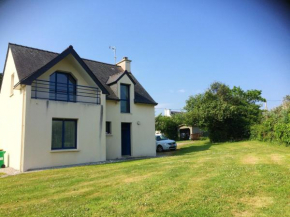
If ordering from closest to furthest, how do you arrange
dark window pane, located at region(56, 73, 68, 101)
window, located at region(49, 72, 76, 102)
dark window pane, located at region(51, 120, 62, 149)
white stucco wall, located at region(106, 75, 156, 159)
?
dark window pane, located at region(51, 120, 62, 149), window, located at region(49, 72, 76, 102), dark window pane, located at region(56, 73, 68, 101), white stucco wall, located at region(106, 75, 156, 159)

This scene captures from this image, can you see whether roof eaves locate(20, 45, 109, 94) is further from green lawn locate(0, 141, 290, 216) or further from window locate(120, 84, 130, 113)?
green lawn locate(0, 141, 290, 216)

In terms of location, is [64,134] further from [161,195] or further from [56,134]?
[161,195]

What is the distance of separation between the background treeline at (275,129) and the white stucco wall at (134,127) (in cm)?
1064

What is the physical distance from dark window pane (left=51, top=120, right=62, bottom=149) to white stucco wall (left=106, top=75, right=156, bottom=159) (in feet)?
11.8

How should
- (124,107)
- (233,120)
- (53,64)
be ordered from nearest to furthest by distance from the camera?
(53,64)
(124,107)
(233,120)

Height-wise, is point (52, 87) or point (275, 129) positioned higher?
point (52, 87)

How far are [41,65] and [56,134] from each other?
4614mm

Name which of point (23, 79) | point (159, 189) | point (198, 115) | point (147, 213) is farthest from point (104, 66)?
point (147, 213)

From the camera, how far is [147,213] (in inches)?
191

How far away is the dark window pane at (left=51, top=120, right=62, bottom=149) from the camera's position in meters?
13.4

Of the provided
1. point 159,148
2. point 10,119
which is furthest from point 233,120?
point 10,119

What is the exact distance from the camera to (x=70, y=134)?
556 inches

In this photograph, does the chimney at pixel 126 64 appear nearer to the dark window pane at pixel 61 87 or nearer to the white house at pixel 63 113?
the white house at pixel 63 113

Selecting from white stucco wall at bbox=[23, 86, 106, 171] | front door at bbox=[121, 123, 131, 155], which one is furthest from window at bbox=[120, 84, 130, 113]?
white stucco wall at bbox=[23, 86, 106, 171]
